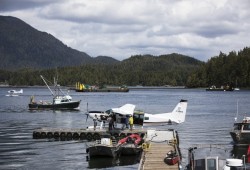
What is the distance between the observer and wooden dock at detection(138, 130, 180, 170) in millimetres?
32219

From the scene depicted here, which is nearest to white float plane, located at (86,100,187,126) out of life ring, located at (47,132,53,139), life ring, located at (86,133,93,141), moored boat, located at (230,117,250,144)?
life ring, located at (86,133,93,141)

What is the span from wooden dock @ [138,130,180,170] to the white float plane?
728 cm

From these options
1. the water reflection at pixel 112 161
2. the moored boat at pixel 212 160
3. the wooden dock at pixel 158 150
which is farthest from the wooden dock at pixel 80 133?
the moored boat at pixel 212 160

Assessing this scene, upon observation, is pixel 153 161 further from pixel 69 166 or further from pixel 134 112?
pixel 134 112

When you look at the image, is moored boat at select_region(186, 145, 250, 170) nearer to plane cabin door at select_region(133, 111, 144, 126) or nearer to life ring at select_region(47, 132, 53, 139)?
plane cabin door at select_region(133, 111, 144, 126)

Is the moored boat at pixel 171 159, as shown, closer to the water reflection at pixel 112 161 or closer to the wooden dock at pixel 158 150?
the wooden dock at pixel 158 150

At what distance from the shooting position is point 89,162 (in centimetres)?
4019

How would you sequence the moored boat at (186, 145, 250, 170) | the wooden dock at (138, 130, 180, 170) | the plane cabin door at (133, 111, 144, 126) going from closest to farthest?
1. the moored boat at (186, 145, 250, 170)
2. the wooden dock at (138, 130, 180, 170)
3. the plane cabin door at (133, 111, 144, 126)

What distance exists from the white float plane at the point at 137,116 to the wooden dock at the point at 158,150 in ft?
23.9

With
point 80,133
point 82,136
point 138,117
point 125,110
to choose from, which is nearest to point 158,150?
point 125,110

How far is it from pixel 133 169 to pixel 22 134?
2808 centimetres

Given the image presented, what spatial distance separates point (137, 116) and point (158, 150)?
18035 millimetres

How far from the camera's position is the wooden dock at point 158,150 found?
3222cm

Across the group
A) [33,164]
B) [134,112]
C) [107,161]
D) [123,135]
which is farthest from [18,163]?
[134,112]
